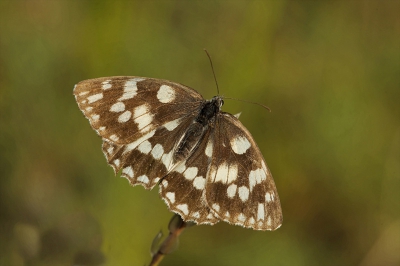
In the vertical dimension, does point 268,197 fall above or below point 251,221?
above

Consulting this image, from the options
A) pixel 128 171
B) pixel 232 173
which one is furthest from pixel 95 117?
pixel 232 173

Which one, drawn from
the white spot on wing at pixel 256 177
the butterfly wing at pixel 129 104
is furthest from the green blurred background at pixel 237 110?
the white spot on wing at pixel 256 177

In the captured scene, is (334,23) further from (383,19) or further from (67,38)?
(67,38)

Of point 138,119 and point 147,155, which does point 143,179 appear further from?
point 138,119

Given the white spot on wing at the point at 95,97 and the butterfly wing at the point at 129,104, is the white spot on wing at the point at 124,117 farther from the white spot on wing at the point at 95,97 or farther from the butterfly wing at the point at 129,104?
the white spot on wing at the point at 95,97

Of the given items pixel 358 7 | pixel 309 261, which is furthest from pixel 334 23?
pixel 309 261

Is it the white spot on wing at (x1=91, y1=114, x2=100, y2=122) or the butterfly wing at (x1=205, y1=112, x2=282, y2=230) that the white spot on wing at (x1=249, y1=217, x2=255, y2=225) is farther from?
the white spot on wing at (x1=91, y1=114, x2=100, y2=122)
